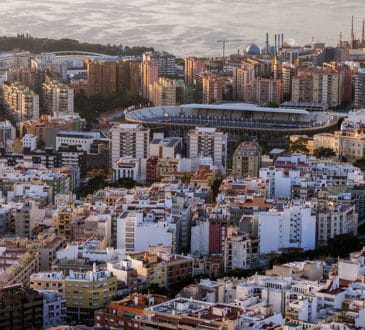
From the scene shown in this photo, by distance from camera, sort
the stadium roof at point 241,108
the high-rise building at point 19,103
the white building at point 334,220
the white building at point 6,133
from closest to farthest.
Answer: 1. the white building at point 334,220
2. the white building at point 6,133
3. the high-rise building at point 19,103
4. the stadium roof at point 241,108

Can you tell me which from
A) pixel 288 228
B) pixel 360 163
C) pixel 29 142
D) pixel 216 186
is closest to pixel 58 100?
pixel 29 142

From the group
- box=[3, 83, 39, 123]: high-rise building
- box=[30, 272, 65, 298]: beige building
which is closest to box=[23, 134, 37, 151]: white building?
box=[3, 83, 39, 123]: high-rise building

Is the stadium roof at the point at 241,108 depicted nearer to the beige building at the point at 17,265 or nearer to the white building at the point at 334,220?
the white building at the point at 334,220

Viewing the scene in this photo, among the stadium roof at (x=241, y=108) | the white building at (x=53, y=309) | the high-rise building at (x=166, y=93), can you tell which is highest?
the high-rise building at (x=166, y=93)

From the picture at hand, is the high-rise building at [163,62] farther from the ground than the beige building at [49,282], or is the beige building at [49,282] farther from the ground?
the high-rise building at [163,62]

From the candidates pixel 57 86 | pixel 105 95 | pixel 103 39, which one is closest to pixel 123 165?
pixel 57 86

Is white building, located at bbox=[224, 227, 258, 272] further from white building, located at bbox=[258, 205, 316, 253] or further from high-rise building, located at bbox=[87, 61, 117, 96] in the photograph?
high-rise building, located at bbox=[87, 61, 117, 96]

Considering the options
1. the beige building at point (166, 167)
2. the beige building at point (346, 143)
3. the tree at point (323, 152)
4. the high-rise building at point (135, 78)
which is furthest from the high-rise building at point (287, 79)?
the beige building at point (166, 167)
